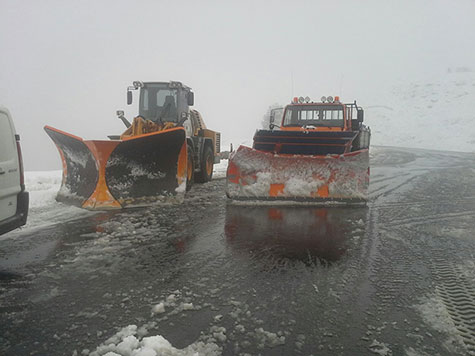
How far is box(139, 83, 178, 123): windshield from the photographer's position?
8.41 m

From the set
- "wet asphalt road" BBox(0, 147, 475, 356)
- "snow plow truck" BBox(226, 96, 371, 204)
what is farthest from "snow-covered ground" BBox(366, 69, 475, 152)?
"wet asphalt road" BBox(0, 147, 475, 356)

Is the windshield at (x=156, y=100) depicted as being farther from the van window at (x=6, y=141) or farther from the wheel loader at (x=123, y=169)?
the van window at (x=6, y=141)

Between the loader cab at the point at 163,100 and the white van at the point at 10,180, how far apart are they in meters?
4.83

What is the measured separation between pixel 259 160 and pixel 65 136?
350cm

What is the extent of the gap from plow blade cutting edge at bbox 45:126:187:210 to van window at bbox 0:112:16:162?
7.08 feet

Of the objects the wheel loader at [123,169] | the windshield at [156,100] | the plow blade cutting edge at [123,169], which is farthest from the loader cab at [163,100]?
the plow blade cutting edge at [123,169]

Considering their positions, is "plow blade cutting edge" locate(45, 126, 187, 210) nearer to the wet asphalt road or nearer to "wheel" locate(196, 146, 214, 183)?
the wet asphalt road

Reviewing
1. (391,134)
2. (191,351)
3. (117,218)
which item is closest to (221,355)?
(191,351)

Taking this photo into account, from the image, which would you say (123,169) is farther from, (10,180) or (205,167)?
(205,167)

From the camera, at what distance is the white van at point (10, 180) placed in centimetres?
342

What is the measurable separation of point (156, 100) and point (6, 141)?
527 centimetres

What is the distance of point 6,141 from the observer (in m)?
3.51

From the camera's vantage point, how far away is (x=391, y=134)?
144 feet

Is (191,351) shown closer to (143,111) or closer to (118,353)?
(118,353)
